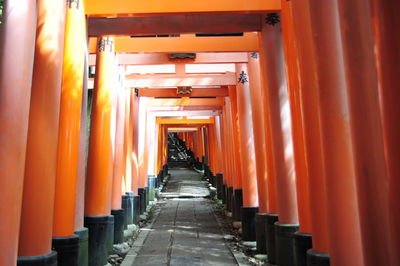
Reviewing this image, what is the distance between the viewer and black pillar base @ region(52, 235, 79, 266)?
13.4 ft

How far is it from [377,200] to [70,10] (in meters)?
4.21

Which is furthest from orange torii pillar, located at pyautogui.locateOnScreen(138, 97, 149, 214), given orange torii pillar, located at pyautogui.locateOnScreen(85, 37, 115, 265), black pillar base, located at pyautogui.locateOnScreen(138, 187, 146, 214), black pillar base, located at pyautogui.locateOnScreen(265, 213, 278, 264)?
black pillar base, located at pyautogui.locateOnScreen(265, 213, 278, 264)

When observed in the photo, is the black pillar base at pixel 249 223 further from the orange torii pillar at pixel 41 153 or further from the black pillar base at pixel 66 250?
the orange torii pillar at pixel 41 153

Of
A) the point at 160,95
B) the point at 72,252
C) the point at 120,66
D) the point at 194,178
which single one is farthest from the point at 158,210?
the point at 194,178

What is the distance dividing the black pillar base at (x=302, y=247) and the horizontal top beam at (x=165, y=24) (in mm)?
3341

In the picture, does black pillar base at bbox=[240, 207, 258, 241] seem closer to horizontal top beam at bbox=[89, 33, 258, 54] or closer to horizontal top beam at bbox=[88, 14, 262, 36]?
horizontal top beam at bbox=[89, 33, 258, 54]

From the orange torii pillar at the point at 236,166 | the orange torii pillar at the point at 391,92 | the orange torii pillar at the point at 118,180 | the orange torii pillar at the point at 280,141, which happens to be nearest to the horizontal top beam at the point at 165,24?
the orange torii pillar at the point at 280,141

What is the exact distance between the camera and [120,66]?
27.1ft

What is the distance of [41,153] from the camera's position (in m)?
3.44

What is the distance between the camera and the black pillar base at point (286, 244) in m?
5.02

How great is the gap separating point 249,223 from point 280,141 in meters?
3.22

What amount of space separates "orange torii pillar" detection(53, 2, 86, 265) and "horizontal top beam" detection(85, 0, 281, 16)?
0.79 ft

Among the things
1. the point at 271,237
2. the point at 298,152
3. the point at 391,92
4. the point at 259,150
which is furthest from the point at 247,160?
the point at 391,92

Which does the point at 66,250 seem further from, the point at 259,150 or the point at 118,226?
the point at 259,150
